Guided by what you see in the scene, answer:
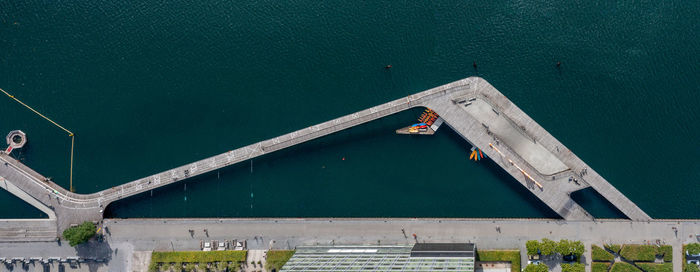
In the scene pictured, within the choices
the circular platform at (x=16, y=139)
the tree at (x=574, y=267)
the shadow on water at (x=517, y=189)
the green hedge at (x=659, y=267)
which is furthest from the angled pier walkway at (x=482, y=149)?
the green hedge at (x=659, y=267)

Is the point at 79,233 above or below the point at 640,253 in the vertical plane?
above

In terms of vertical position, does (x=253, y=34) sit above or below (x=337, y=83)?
above

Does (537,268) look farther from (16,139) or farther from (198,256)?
(16,139)

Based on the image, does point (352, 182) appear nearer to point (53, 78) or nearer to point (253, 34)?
point (253, 34)

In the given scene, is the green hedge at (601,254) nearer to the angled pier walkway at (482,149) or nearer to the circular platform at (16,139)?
the angled pier walkway at (482,149)

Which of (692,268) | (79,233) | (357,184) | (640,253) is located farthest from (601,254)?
(79,233)

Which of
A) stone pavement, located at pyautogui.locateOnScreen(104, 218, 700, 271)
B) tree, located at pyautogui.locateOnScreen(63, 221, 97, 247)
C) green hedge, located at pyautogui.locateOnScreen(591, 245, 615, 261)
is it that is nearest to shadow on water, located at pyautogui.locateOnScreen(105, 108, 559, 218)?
stone pavement, located at pyautogui.locateOnScreen(104, 218, 700, 271)

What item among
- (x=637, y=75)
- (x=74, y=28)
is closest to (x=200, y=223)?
(x=74, y=28)
